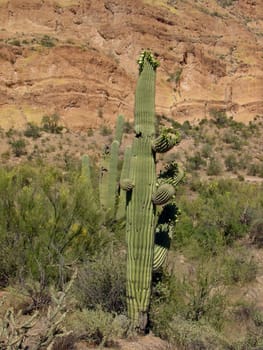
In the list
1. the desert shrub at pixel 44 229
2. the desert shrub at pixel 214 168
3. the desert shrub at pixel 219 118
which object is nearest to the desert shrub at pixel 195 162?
the desert shrub at pixel 214 168

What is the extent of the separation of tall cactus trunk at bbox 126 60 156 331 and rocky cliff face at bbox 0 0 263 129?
84.2 ft

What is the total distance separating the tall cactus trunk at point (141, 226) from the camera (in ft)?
21.9

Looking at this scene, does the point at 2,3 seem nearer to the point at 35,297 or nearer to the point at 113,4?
the point at 113,4

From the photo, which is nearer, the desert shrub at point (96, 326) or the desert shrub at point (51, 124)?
the desert shrub at point (96, 326)

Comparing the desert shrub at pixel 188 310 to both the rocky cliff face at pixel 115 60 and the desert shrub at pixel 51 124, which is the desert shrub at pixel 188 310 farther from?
the rocky cliff face at pixel 115 60

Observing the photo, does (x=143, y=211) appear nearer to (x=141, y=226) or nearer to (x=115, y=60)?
(x=141, y=226)

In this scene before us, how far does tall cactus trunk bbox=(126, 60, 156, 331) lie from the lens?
21.9 ft

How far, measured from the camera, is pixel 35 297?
23.8ft

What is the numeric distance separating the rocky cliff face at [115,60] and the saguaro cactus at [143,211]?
2566 centimetres

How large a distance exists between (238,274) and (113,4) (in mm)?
37097

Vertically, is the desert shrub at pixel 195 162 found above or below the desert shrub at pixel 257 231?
above

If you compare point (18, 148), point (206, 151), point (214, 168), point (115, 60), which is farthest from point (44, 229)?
point (115, 60)

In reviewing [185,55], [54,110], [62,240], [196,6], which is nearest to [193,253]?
[62,240]

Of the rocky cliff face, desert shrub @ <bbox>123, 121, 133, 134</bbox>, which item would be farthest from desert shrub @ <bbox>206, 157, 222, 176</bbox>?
the rocky cliff face
